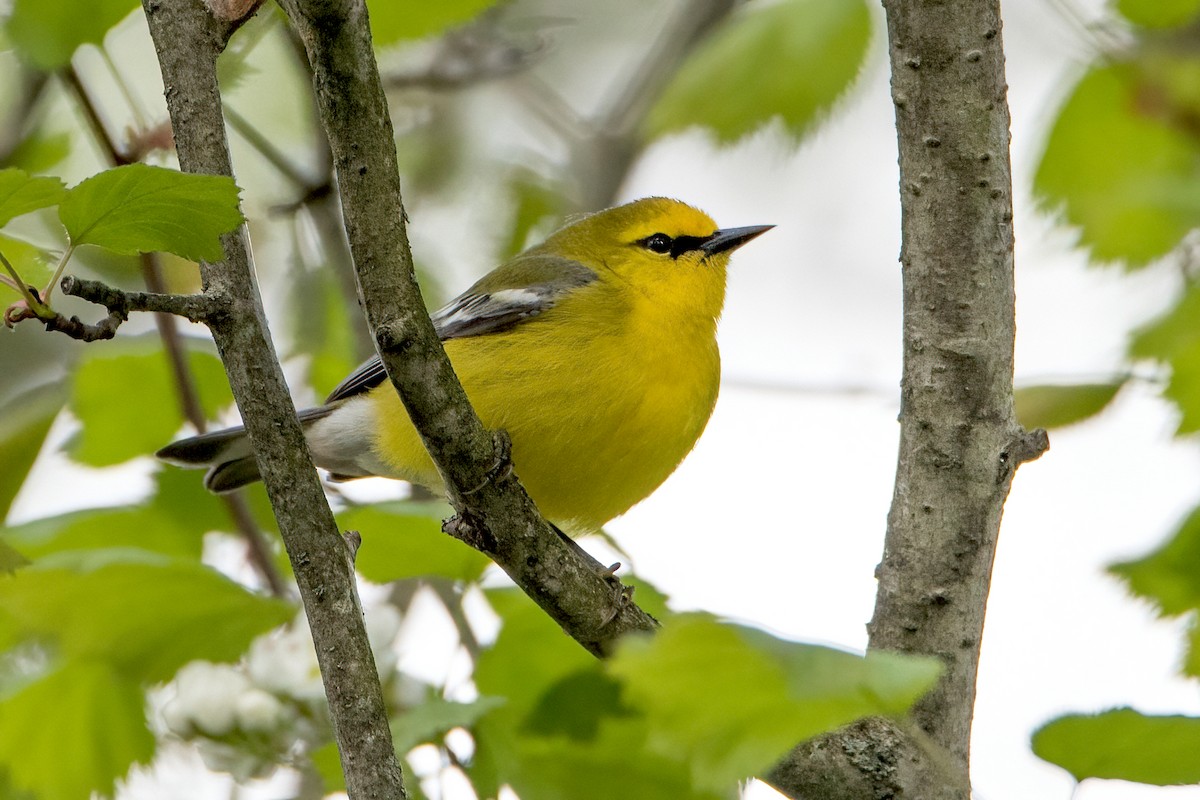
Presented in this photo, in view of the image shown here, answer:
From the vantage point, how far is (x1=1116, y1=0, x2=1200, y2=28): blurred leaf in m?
3.34

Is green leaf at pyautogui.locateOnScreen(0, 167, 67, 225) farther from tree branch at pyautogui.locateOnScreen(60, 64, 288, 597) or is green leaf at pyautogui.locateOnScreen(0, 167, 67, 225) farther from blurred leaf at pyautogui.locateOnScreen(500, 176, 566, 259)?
blurred leaf at pyautogui.locateOnScreen(500, 176, 566, 259)

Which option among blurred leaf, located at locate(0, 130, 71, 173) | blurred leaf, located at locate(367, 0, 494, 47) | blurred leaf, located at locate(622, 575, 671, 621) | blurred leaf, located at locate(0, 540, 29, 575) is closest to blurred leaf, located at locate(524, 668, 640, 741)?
blurred leaf, located at locate(622, 575, 671, 621)

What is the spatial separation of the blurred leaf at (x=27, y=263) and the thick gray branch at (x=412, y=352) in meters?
0.60

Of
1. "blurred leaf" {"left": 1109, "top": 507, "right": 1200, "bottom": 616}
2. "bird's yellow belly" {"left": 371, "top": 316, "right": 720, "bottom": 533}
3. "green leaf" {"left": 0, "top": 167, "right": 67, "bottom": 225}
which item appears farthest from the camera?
"bird's yellow belly" {"left": 371, "top": 316, "right": 720, "bottom": 533}

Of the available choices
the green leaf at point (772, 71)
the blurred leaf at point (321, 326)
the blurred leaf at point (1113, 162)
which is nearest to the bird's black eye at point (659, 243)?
the green leaf at point (772, 71)

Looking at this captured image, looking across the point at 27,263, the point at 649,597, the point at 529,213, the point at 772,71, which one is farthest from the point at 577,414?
the point at 529,213

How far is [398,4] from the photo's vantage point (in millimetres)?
3369

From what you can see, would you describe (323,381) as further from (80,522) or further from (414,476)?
(80,522)

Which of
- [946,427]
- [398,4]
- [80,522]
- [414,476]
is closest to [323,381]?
[414,476]

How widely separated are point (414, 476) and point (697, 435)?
2.95 feet

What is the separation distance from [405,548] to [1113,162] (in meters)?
2.32

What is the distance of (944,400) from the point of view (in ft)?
8.55

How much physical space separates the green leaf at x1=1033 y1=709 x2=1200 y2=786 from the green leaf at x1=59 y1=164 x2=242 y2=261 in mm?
1578

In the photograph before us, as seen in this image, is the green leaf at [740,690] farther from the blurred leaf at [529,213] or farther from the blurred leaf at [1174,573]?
the blurred leaf at [529,213]
